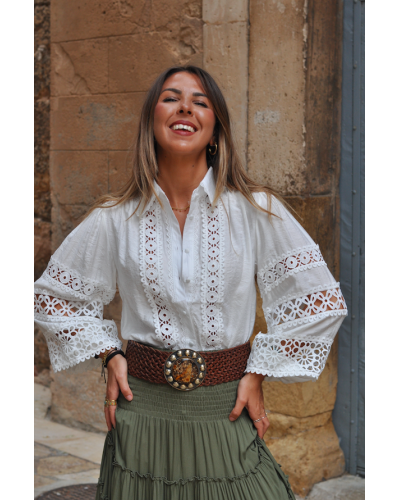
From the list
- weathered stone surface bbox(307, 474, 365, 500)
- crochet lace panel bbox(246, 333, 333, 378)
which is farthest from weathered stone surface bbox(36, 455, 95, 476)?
crochet lace panel bbox(246, 333, 333, 378)

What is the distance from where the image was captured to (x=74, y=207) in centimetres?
457

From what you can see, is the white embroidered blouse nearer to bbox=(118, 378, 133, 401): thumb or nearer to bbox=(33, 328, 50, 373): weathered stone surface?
bbox=(118, 378, 133, 401): thumb

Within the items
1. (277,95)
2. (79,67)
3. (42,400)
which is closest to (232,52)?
(277,95)

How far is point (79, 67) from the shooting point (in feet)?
14.7

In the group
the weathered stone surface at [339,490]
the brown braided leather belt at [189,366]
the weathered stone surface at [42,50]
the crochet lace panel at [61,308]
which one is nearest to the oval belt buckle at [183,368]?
the brown braided leather belt at [189,366]

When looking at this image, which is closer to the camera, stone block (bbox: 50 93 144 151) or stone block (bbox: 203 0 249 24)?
stone block (bbox: 203 0 249 24)

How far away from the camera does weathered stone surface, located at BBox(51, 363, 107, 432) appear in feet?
15.0

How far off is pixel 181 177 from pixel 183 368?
63cm

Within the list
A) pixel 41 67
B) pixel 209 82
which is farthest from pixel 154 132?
pixel 41 67

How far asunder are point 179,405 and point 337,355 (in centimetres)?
186

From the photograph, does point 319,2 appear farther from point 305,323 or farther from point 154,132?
point 305,323

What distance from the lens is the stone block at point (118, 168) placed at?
424cm

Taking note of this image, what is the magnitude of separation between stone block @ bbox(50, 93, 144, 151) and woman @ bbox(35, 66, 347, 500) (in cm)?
Result: 205

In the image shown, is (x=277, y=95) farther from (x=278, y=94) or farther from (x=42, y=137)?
(x=42, y=137)
